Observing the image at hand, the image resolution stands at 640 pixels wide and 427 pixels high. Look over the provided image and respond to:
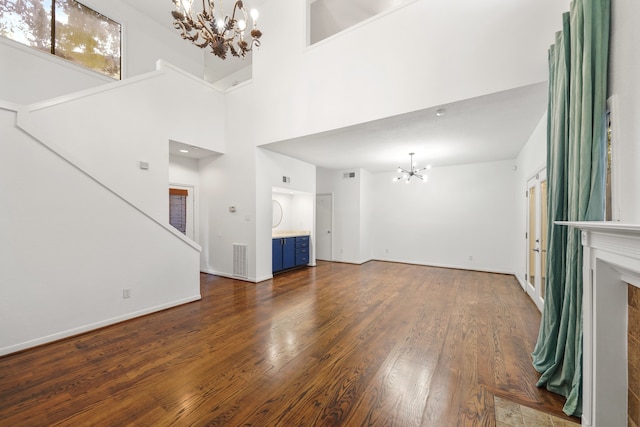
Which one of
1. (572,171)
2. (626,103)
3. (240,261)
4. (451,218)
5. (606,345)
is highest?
(626,103)

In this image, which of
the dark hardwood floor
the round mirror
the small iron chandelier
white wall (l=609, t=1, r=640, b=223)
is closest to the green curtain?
white wall (l=609, t=1, r=640, b=223)

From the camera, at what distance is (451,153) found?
542cm

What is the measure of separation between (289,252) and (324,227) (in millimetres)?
1982

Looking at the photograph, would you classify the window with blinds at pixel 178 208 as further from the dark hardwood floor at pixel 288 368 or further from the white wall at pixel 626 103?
the white wall at pixel 626 103

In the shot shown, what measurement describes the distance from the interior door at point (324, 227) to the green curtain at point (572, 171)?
5667 mm

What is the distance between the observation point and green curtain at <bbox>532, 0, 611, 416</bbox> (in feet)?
5.44

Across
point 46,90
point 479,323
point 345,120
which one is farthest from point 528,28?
point 46,90

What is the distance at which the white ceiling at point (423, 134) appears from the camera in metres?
3.23

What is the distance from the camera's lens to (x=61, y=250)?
2.80 m

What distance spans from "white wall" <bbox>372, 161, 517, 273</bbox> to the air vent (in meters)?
4.14

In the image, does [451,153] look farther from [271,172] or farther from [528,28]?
[271,172]

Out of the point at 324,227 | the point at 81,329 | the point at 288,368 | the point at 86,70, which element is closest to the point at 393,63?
the point at 288,368

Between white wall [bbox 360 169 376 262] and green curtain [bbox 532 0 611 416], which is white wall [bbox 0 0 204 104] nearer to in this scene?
white wall [bbox 360 169 376 262]

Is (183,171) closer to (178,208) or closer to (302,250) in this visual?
(178,208)
